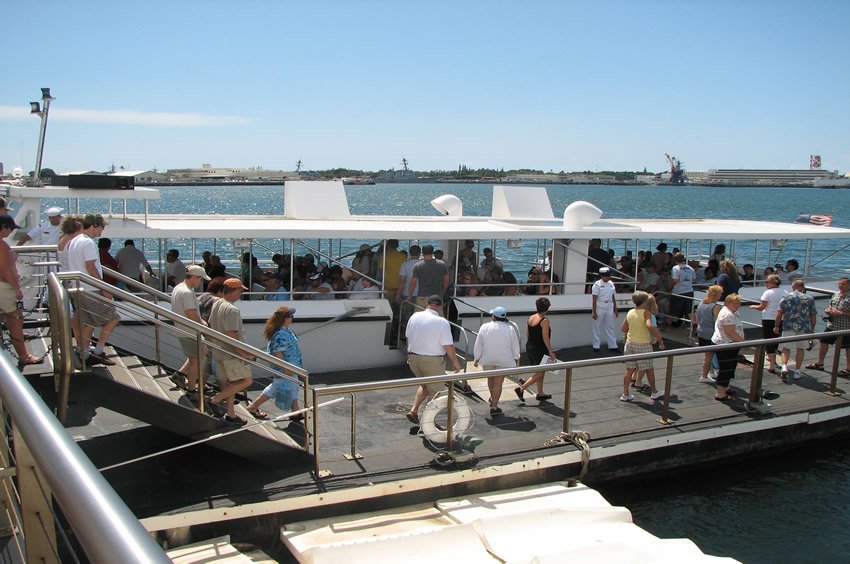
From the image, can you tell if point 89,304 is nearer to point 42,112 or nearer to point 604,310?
point 42,112

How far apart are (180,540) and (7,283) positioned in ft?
10.4

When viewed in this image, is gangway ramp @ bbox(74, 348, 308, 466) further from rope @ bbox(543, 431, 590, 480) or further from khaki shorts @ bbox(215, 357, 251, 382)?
rope @ bbox(543, 431, 590, 480)

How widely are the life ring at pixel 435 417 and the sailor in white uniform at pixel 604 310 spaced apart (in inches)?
212

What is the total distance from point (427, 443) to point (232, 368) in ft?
8.02

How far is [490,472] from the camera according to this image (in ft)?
27.5

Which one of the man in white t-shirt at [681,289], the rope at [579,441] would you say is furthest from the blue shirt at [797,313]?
the rope at [579,441]

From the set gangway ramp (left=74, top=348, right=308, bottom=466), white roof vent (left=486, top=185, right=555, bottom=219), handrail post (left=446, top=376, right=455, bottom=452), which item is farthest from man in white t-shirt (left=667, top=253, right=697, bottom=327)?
gangway ramp (left=74, top=348, right=308, bottom=466)

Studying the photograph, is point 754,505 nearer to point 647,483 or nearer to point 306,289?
point 647,483

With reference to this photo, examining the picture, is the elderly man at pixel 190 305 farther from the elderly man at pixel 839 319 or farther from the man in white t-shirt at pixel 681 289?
the elderly man at pixel 839 319

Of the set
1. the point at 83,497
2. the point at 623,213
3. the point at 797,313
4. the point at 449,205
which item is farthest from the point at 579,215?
the point at 623,213

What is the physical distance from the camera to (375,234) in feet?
42.4

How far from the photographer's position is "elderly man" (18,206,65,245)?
1129 cm

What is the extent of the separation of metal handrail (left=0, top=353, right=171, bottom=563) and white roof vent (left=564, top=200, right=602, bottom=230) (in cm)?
1357

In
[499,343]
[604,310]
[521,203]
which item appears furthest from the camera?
[521,203]
